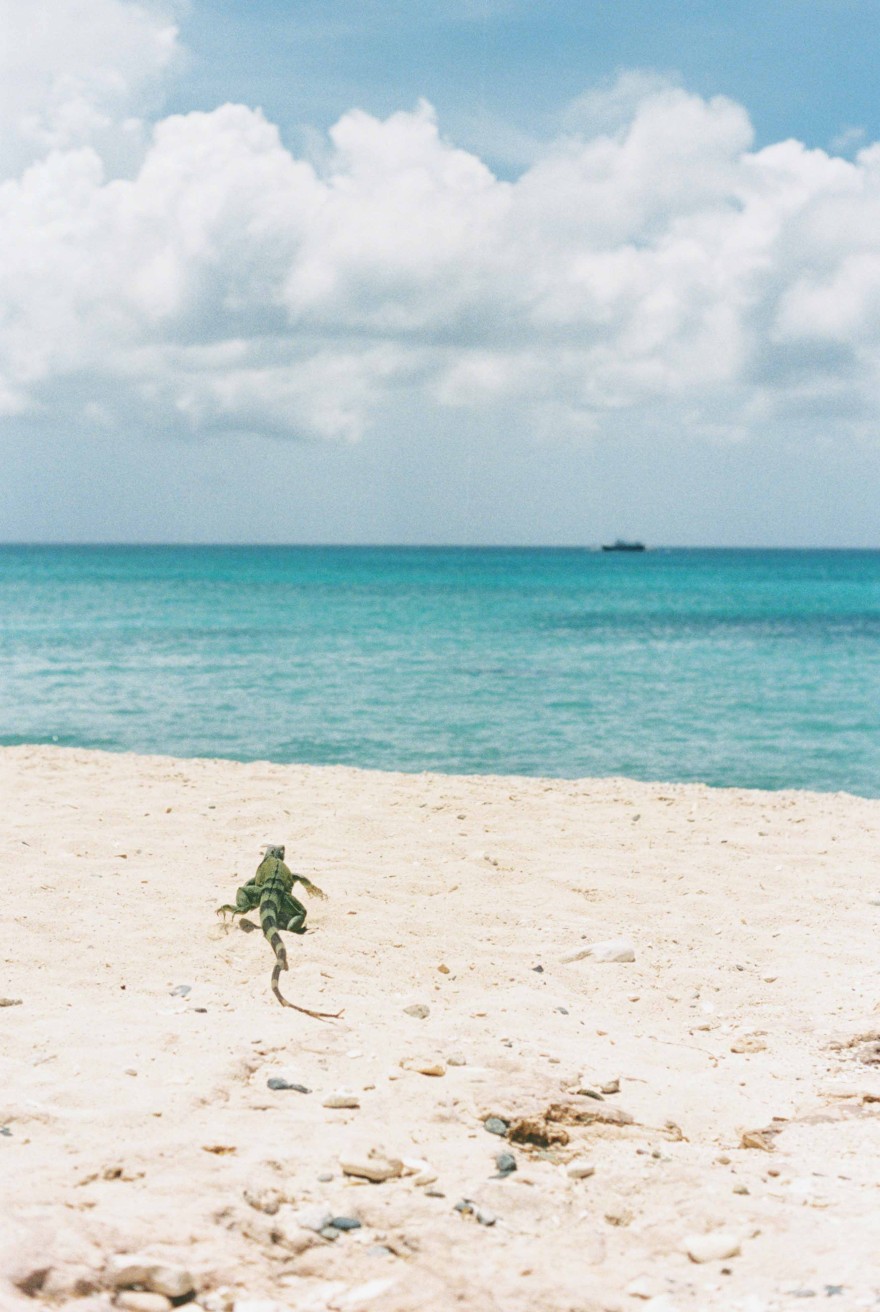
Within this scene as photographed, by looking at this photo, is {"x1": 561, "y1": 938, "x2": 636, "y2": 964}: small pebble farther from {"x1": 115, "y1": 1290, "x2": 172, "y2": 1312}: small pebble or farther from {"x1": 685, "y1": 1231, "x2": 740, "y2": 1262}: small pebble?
{"x1": 115, "y1": 1290, "x2": 172, "y2": 1312}: small pebble

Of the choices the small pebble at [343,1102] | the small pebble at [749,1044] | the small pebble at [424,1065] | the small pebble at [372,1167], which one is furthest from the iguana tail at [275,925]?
the small pebble at [749,1044]

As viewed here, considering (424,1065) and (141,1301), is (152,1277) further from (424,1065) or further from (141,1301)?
(424,1065)

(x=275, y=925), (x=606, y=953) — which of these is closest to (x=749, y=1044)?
(x=606, y=953)

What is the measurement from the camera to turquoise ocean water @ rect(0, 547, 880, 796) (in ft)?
46.2

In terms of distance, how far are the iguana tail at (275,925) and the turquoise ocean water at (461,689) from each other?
7.20 metres

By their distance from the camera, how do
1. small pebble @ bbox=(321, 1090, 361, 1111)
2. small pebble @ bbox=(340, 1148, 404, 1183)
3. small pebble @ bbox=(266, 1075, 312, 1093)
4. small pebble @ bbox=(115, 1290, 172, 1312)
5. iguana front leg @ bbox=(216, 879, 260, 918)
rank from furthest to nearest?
iguana front leg @ bbox=(216, 879, 260, 918) → small pebble @ bbox=(266, 1075, 312, 1093) → small pebble @ bbox=(321, 1090, 361, 1111) → small pebble @ bbox=(340, 1148, 404, 1183) → small pebble @ bbox=(115, 1290, 172, 1312)

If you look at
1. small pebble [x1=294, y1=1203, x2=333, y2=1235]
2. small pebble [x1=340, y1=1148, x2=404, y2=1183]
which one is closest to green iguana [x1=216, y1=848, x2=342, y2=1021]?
small pebble [x1=340, y1=1148, x2=404, y2=1183]

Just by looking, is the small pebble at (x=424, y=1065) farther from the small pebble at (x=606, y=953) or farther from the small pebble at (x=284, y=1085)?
the small pebble at (x=606, y=953)

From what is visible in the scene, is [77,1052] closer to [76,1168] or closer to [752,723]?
[76,1168]

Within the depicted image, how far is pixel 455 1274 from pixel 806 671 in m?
23.6

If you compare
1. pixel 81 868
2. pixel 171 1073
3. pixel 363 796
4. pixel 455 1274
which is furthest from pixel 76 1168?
pixel 363 796

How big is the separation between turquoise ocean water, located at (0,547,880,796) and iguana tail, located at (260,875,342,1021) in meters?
7.20

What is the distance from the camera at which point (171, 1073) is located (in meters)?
4.02

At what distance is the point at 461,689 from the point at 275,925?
565 inches
